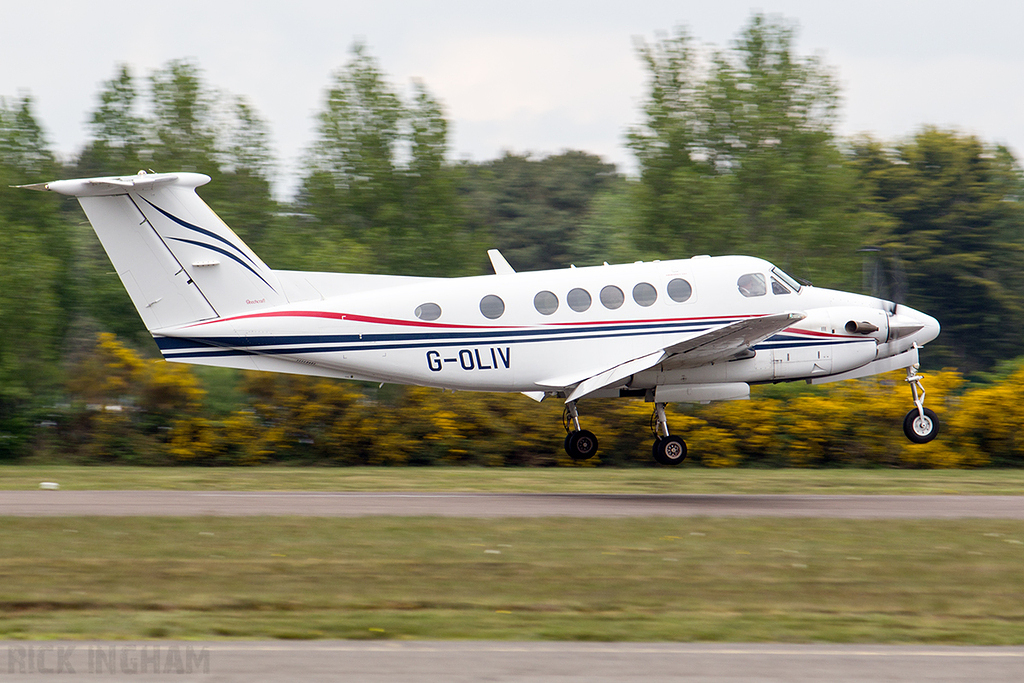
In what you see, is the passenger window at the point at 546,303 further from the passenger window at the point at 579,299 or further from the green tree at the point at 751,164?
the green tree at the point at 751,164

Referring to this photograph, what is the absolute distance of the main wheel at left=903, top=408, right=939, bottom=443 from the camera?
63.5 feet

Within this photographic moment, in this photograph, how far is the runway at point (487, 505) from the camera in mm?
14102

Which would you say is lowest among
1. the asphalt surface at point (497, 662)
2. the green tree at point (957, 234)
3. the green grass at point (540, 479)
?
the green tree at point (957, 234)

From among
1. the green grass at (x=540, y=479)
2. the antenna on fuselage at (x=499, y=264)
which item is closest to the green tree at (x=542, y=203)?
the green grass at (x=540, y=479)

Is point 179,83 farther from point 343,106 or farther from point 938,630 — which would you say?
point 938,630

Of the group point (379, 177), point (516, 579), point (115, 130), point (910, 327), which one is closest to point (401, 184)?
point (379, 177)

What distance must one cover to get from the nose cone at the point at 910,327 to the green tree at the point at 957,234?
2875 centimetres

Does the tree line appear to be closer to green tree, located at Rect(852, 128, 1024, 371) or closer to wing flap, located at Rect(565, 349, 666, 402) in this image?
wing flap, located at Rect(565, 349, 666, 402)

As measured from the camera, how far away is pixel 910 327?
1916cm

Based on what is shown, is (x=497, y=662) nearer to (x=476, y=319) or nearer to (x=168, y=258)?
(x=476, y=319)

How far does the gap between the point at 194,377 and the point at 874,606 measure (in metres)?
19.0

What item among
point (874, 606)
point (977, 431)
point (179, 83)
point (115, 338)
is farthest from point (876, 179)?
point (874, 606)

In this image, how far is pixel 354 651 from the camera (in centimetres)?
745

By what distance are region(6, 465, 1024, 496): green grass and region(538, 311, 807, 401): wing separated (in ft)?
6.23
